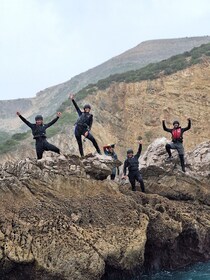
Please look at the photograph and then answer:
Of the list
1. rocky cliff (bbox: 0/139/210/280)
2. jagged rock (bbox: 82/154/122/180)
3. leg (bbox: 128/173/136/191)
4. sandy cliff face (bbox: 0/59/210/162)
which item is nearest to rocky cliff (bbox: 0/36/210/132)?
sandy cliff face (bbox: 0/59/210/162)

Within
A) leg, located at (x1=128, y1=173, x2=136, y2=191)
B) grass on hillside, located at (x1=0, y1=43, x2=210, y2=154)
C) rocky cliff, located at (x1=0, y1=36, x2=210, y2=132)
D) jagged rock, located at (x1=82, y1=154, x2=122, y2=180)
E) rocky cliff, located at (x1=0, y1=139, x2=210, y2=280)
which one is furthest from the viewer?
rocky cliff, located at (x1=0, y1=36, x2=210, y2=132)

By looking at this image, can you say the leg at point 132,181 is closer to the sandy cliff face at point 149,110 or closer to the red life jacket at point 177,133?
the red life jacket at point 177,133

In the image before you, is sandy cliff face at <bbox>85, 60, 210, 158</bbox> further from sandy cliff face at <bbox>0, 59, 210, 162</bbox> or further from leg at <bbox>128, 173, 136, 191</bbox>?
leg at <bbox>128, 173, 136, 191</bbox>

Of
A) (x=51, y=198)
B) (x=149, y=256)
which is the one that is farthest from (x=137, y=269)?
(x=51, y=198)

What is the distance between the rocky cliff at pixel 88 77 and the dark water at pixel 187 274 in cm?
6582

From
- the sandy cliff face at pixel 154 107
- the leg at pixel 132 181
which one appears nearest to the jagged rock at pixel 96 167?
the leg at pixel 132 181

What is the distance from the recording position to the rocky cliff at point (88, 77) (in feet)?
270

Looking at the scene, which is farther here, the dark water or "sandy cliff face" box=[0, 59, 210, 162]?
"sandy cliff face" box=[0, 59, 210, 162]

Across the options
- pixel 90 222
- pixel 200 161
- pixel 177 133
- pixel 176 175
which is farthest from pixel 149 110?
pixel 90 222

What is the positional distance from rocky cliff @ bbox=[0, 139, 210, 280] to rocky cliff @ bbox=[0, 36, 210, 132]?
213ft

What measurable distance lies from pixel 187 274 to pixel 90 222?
3.76m

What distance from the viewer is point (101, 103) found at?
40.6 metres

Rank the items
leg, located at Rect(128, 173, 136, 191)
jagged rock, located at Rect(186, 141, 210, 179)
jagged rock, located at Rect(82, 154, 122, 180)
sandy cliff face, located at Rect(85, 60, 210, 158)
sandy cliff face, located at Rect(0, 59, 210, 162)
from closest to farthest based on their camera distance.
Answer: jagged rock, located at Rect(82, 154, 122, 180)
leg, located at Rect(128, 173, 136, 191)
jagged rock, located at Rect(186, 141, 210, 179)
sandy cliff face, located at Rect(0, 59, 210, 162)
sandy cliff face, located at Rect(85, 60, 210, 158)

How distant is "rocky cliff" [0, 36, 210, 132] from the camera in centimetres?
8231
